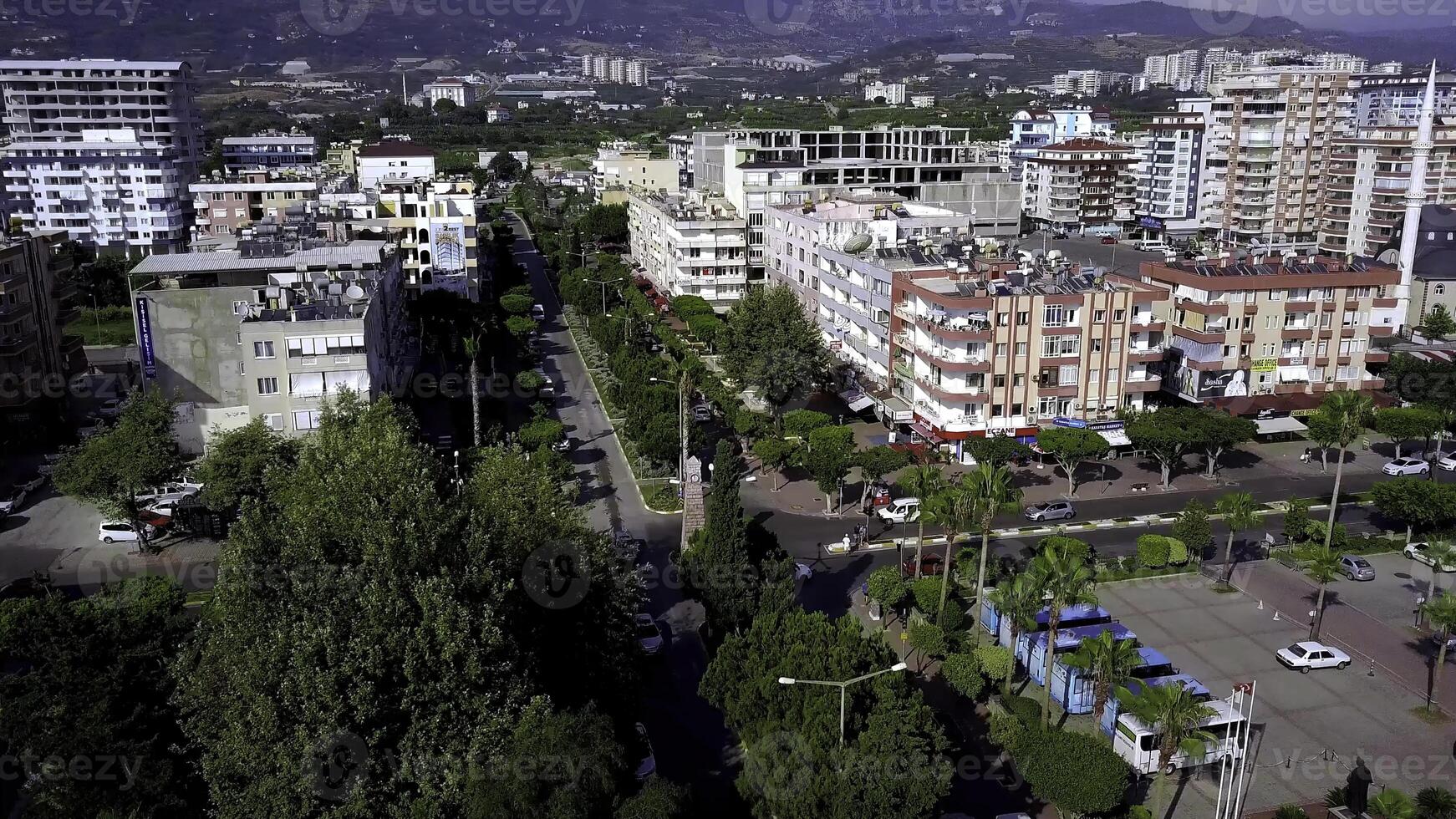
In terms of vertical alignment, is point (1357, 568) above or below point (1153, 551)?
below

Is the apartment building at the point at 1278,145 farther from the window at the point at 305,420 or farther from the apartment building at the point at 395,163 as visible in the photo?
the window at the point at 305,420

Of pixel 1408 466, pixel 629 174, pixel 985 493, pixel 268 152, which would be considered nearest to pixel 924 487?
pixel 985 493

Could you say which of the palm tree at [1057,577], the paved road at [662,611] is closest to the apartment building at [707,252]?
the paved road at [662,611]

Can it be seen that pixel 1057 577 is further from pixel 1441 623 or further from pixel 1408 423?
pixel 1408 423

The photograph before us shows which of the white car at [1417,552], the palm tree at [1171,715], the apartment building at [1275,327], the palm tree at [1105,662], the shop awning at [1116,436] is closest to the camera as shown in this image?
the palm tree at [1171,715]

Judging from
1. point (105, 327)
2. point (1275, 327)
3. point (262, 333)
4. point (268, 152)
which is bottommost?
point (105, 327)

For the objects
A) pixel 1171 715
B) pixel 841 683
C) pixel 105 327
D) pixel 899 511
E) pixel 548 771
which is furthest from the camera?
pixel 105 327
